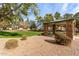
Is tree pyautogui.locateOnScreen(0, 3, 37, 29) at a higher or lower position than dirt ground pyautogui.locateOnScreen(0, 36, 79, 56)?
higher

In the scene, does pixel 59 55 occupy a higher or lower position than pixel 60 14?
lower

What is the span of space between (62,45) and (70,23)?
11.3 inches

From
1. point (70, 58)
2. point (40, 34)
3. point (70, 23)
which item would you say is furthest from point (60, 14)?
point (70, 58)

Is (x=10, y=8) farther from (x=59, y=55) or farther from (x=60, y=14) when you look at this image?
(x=59, y=55)

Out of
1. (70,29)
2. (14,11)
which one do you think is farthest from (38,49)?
(14,11)

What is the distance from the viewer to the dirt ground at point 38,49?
271 cm

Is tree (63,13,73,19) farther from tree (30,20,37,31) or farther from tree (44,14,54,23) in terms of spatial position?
tree (30,20,37,31)

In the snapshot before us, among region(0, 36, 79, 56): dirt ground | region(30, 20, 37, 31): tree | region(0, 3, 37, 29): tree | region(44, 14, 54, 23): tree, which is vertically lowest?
region(0, 36, 79, 56): dirt ground

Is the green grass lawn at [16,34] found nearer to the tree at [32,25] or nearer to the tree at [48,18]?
the tree at [32,25]

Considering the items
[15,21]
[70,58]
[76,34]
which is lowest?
[70,58]

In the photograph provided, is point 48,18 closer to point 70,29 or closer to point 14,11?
point 70,29

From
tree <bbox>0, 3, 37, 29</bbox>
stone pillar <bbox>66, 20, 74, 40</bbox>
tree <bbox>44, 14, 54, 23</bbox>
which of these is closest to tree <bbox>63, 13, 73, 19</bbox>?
stone pillar <bbox>66, 20, 74, 40</bbox>

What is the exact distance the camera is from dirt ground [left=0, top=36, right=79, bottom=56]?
8.89ft

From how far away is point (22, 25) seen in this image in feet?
9.07
